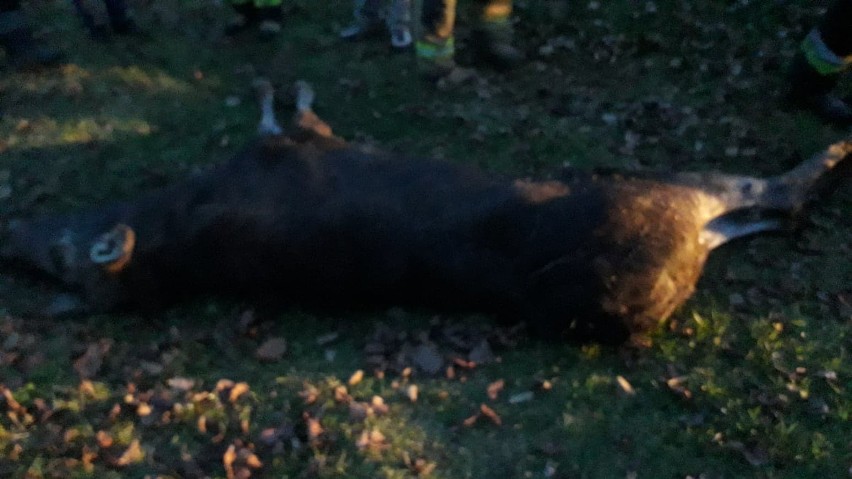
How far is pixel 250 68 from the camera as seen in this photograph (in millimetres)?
6410

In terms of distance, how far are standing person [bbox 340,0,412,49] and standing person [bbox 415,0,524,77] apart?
1.54ft

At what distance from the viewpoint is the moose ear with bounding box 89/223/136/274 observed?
4.11 m

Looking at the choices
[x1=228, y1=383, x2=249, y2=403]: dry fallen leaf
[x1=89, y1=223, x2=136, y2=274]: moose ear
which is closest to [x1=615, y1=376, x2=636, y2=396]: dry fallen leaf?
[x1=228, y1=383, x2=249, y2=403]: dry fallen leaf

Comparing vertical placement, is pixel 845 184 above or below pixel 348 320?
above

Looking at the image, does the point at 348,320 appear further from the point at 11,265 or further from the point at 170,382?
the point at 11,265

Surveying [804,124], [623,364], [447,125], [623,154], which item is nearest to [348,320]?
[623,364]

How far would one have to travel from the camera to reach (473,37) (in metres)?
6.38

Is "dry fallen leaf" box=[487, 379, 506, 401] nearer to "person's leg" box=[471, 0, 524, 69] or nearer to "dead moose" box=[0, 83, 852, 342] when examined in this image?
"dead moose" box=[0, 83, 852, 342]

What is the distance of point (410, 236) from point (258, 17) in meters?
3.64

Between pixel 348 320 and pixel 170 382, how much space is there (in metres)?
0.98

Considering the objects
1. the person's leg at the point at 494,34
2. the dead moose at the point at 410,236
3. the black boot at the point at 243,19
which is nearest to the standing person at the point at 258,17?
the black boot at the point at 243,19

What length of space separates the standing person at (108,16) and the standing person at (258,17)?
80cm

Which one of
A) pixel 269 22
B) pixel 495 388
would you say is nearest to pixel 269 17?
pixel 269 22

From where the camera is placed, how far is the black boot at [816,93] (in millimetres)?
5543
